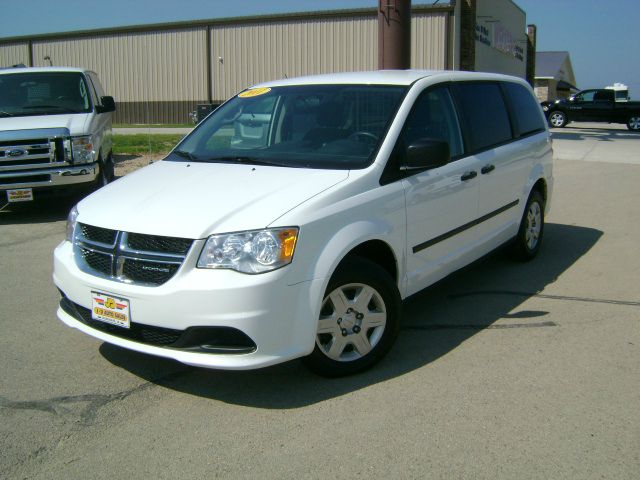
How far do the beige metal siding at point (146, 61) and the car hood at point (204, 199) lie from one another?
2927cm

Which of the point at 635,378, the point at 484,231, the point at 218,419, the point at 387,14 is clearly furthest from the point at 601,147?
the point at 218,419

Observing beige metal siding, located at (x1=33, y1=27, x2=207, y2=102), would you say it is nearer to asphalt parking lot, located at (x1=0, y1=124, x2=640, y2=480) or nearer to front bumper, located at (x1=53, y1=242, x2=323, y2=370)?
asphalt parking lot, located at (x1=0, y1=124, x2=640, y2=480)

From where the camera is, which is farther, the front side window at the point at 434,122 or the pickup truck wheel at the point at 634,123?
the pickup truck wheel at the point at 634,123

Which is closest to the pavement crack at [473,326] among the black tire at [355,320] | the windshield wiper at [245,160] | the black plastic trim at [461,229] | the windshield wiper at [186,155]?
the black plastic trim at [461,229]

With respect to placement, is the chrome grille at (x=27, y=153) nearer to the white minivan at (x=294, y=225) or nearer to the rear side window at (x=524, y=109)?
the white minivan at (x=294, y=225)

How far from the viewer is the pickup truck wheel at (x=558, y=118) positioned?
3089 cm

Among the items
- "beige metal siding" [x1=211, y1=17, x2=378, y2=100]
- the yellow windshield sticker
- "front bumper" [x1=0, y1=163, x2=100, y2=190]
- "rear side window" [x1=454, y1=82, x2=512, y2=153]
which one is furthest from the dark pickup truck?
the yellow windshield sticker

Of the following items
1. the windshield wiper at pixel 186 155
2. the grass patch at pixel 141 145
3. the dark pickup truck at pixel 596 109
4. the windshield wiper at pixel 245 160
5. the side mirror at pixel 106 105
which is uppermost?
the dark pickup truck at pixel 596 109

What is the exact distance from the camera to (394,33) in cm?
1166

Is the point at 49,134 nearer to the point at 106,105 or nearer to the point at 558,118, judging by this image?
the point at 106,105

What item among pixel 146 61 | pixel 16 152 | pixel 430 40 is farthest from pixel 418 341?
pixel 146 61

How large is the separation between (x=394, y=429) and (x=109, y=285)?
1739 mm

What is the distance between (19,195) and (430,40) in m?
22.6

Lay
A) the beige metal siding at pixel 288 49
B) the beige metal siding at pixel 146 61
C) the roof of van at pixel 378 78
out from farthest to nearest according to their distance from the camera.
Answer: the beige metal siding at pixel 146 61, the beige metal siding at pixel 288 49, the roof of van at pixel 378 78
